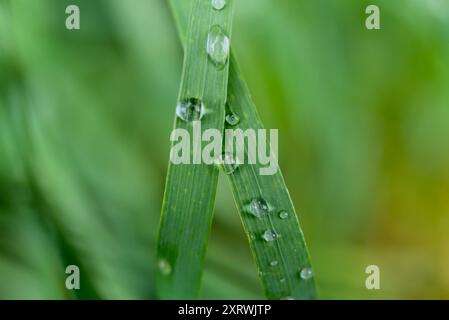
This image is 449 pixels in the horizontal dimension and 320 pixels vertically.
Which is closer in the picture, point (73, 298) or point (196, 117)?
point (196, 117)

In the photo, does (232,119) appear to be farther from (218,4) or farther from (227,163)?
(218,4)

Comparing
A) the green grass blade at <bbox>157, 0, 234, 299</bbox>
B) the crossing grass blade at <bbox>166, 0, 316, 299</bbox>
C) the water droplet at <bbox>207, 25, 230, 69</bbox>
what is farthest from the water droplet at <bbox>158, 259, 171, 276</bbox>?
the water droplet at <bbox>207, 25, 230, 69</bbox>

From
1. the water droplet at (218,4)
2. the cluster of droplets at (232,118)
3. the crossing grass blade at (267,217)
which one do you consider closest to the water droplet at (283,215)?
the crossing grass blade at (267,217)

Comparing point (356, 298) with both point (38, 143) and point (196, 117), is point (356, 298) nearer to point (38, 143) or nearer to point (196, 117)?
point (196, 117)

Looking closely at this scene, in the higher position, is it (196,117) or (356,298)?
(196,117)

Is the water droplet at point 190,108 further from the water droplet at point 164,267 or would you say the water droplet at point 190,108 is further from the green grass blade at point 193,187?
the water droplet at point 164,267

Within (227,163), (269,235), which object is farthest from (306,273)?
(227,163)
